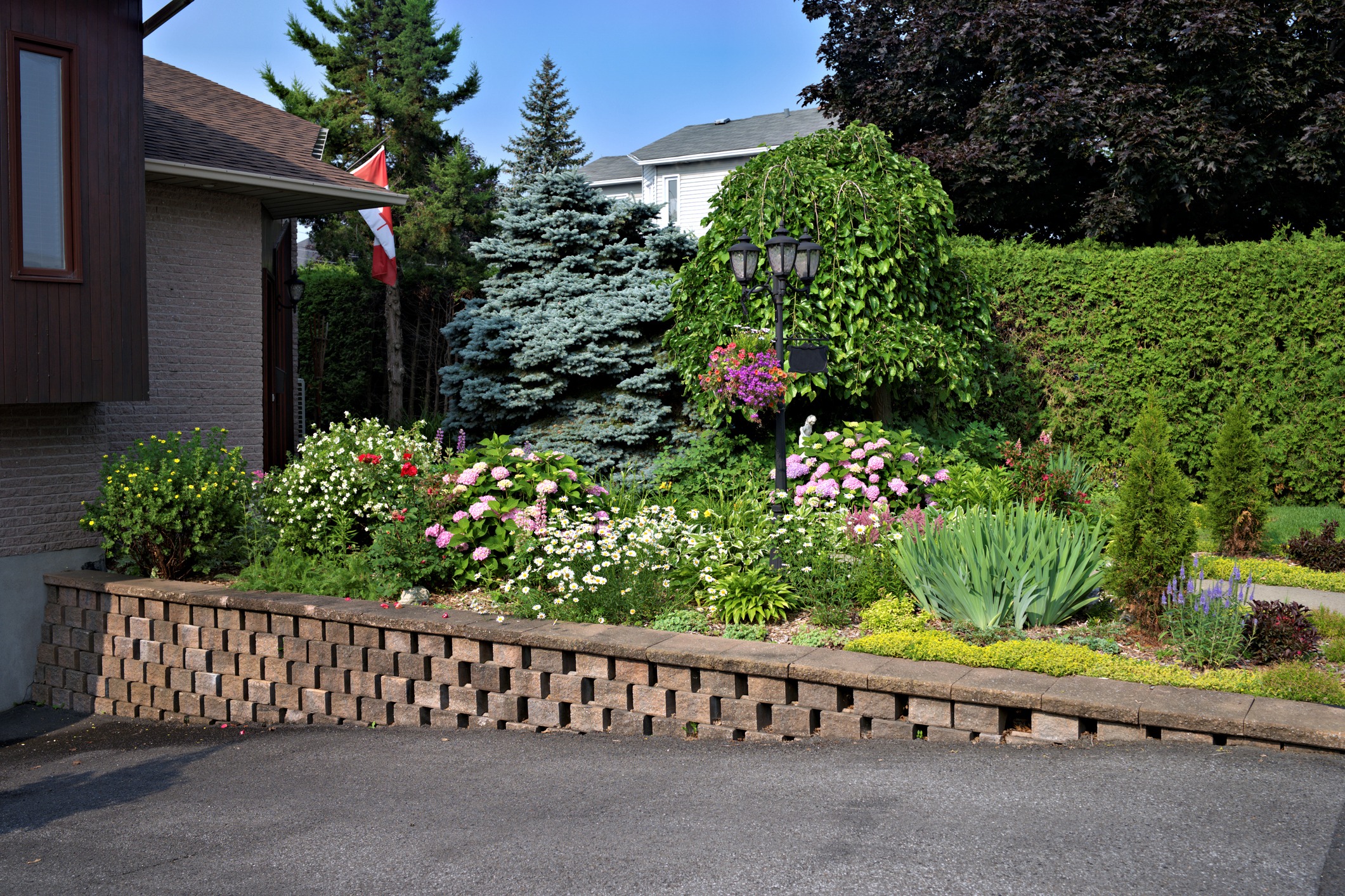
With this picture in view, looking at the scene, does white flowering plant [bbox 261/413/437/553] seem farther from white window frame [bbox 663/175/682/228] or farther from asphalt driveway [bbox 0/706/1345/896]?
white window frame [bbox 663/175/682/228]

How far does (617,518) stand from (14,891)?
414 cm

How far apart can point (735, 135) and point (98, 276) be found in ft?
78.5

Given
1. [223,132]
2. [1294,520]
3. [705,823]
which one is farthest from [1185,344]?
[223,132]

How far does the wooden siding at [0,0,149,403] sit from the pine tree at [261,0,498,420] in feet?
44.2

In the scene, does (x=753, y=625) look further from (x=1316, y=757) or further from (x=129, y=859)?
(x=129, y=859)

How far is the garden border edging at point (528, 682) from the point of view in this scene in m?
4.31

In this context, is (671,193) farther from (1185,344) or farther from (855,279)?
(855,279)

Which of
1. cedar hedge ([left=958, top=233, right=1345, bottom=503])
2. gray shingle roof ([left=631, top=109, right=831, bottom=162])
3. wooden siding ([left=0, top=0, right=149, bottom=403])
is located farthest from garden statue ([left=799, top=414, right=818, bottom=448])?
Answer: gray shingle roof ([left=631, top=109, right=831, bottom=162])

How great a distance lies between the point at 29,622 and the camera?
7863 millimetres

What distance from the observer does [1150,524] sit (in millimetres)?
5207

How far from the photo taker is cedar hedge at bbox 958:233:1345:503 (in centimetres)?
995

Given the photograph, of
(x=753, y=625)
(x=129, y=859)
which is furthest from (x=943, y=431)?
(x=129, y=859)

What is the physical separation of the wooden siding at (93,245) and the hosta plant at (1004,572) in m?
6.13

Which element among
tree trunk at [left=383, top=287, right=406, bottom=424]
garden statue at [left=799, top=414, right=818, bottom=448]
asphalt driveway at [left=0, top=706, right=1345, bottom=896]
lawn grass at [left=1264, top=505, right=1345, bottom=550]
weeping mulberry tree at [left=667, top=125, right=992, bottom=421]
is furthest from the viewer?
tree trunk at [left=383, top=287, right=406, bottom=424]
